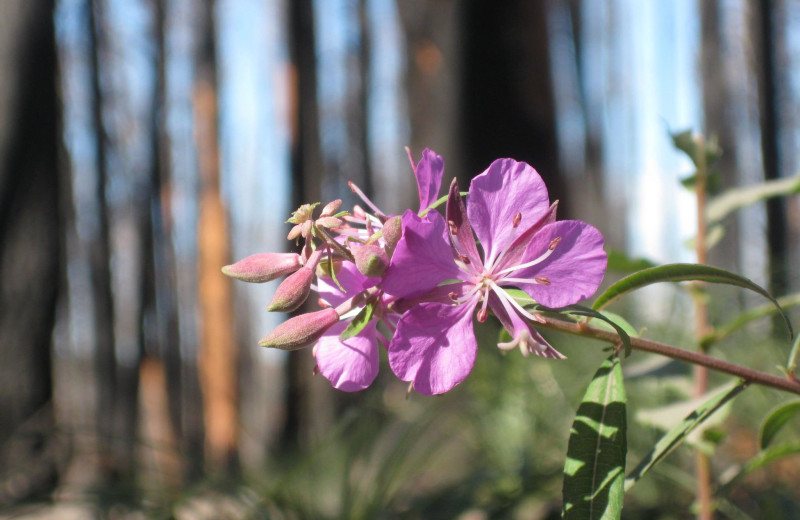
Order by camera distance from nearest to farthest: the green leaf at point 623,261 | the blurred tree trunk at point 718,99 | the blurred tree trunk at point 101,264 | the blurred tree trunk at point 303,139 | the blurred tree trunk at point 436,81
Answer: the green leaf at point 623,261
the blurred tree trunk at point 436,81
the blurred tree trunk at point 718,99
the blurred tree trunk at point 303,139
the blurred tree trunk at point 101,264

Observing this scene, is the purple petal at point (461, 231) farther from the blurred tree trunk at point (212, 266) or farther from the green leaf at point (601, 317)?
the blurred tree trunk at point (212, 266)

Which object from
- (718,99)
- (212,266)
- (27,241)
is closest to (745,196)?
(27,241)

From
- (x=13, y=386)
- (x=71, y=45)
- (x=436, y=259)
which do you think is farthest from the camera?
(x=71, y=45)

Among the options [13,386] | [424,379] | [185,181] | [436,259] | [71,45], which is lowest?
[13,386]

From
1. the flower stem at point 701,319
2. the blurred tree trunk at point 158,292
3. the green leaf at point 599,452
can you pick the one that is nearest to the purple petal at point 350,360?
the green leaf at point 599,452

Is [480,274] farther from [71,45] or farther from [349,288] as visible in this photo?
[71,45]

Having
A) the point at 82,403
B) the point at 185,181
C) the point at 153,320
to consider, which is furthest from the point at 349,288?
the point at 185,181

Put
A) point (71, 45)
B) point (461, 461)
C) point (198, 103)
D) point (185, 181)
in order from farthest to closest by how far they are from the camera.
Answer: point (185, 181), point (198, 103), point (71, 45), point (461, 461)
